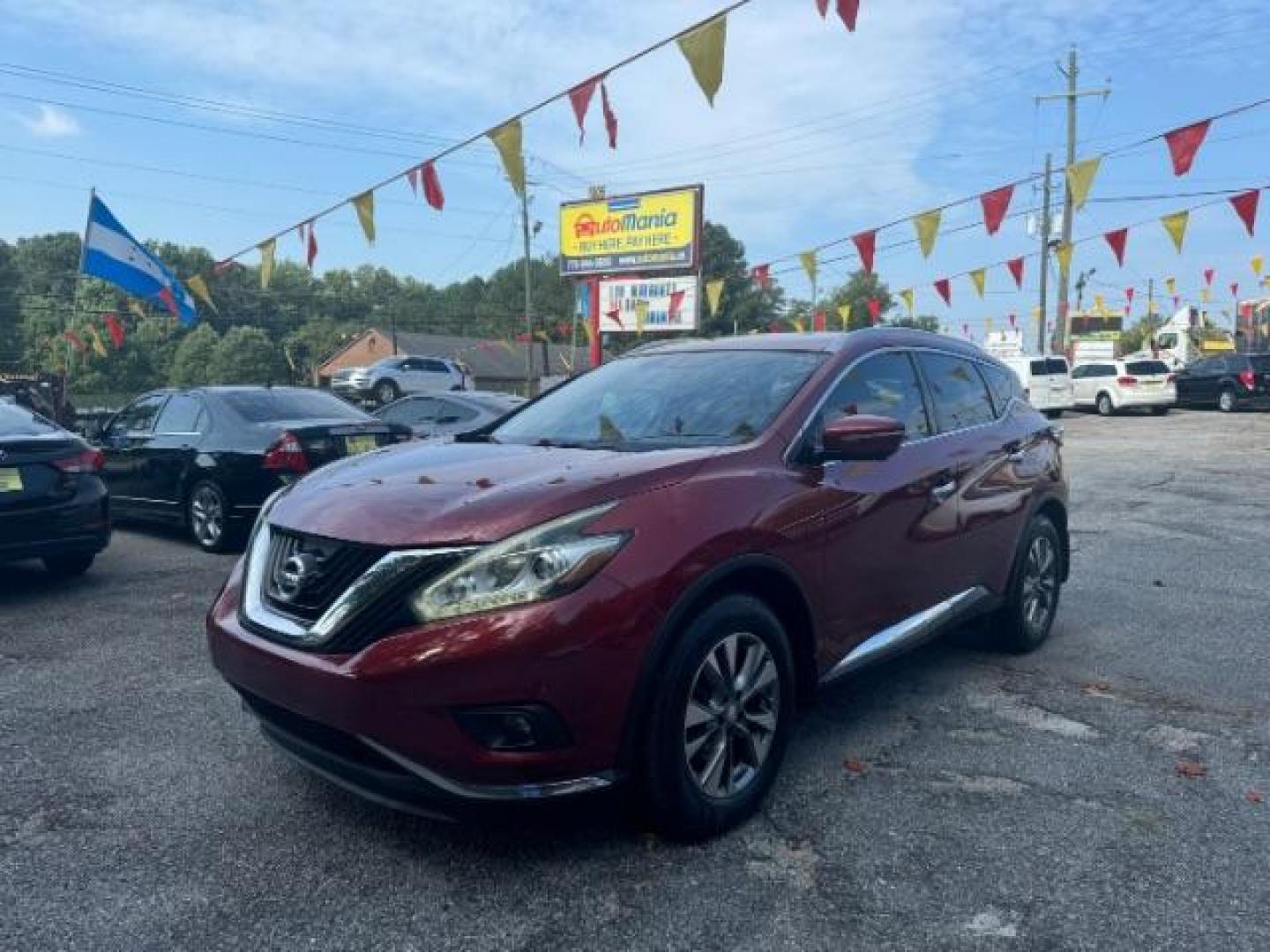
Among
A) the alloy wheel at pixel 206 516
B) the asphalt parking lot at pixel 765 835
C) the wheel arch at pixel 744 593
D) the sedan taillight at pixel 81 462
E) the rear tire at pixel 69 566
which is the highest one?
the sedan taillight at pixel 81 462

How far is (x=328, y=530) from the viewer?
2.83 m

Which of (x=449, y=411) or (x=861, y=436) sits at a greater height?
(x=861, y=436)

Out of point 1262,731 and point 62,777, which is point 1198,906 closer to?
point 1262,731

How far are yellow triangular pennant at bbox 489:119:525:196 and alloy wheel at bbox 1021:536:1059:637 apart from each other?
757 centimetres

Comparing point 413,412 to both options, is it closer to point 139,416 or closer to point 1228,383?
point 139,416

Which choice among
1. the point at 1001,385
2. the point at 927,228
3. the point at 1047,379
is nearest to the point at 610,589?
the point at 1001,385

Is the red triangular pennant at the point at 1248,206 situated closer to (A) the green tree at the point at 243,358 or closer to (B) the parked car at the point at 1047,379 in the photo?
(B) the parked car at the point at 1047,379

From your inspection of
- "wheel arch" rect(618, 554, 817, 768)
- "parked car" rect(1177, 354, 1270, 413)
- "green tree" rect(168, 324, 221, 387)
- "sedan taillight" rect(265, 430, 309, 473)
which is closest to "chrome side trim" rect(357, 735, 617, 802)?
"wheel arch" rect(618, 554, 817, 768)

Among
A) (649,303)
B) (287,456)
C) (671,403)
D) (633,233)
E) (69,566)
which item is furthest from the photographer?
(649,303)

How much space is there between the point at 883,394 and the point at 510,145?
304 inches

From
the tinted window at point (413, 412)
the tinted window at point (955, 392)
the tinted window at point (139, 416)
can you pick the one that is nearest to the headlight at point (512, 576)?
the tinted window at point (955, 392)

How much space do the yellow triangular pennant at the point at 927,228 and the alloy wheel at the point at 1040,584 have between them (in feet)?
34.6

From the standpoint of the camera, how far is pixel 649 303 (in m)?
25.2

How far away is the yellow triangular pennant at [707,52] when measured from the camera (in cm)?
804
